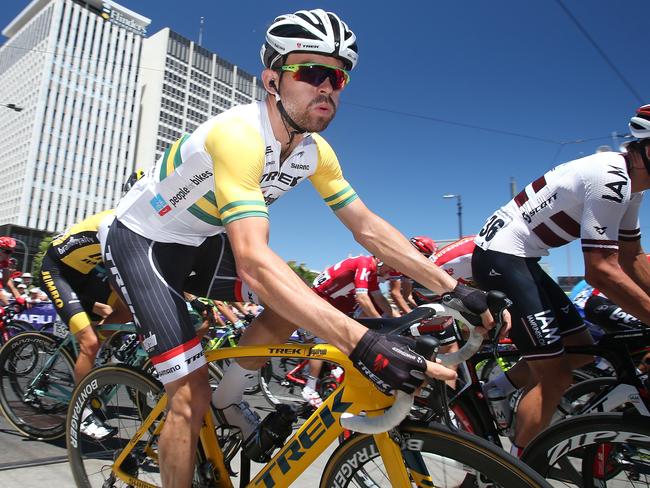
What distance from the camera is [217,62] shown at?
438 feet

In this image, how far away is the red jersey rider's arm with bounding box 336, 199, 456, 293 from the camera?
2188 millimetres

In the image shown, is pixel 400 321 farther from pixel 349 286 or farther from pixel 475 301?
pixel 349 286

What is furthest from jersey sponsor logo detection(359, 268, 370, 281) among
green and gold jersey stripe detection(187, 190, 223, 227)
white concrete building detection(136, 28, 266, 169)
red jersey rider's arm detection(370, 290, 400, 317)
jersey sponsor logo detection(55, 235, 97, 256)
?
white concrete building detection(136, 28, 266, 169)

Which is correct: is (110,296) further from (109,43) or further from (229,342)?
(109,43)

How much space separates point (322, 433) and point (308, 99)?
135 centimetres

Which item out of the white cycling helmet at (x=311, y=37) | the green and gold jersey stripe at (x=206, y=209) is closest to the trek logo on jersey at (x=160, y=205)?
the green and gold jersey stripe at (x=206, y=209)

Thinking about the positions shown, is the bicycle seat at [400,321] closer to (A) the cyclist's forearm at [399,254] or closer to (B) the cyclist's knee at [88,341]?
(A) the cyclist's forearm at [399,254]

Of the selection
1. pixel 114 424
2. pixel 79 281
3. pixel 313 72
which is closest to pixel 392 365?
pixel 313 72

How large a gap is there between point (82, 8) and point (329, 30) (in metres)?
135

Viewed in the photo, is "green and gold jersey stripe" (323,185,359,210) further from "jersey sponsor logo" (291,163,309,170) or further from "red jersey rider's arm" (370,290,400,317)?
"red jersey rider's arm" (370,290,400,317)

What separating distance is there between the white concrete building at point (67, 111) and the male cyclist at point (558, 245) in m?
120

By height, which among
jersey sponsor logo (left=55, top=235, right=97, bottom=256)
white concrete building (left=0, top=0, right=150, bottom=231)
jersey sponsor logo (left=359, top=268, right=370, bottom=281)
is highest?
white concrete building (left=0, top=0, right=150, bottom=231)

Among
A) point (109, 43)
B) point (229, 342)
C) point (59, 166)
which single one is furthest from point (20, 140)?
point (229, 342)

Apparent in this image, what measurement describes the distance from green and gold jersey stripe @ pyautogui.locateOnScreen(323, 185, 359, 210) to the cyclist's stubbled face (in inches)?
20.6
